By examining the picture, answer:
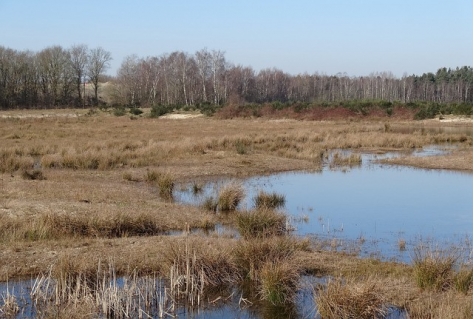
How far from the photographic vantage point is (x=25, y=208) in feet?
43.6

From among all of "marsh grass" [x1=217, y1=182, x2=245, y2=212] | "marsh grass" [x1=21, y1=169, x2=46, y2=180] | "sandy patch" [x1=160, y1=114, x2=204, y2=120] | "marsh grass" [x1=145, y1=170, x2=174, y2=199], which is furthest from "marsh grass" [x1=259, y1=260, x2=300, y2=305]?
"sandy patch" [x1=160, y1=114, x2=204, y2=120]

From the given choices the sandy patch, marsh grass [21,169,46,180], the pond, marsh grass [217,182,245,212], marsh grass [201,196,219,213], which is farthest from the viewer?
the sandy patch

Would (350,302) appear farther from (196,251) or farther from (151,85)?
Result: (151,85)

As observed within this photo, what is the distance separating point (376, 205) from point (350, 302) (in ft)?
32.1

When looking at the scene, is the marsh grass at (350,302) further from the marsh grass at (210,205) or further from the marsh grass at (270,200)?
the marsh grass at (270,200)

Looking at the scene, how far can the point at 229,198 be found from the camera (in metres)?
15.8

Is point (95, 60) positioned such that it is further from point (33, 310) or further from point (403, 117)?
point (33, 310)

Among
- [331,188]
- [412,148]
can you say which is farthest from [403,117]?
[331,188]

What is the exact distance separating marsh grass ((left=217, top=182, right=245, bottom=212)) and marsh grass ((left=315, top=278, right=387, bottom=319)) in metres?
7.89

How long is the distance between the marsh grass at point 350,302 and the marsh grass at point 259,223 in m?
4.10

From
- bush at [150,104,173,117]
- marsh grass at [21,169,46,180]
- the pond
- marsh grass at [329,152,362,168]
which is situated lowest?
the pond

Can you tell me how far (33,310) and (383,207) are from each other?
36.6 ft

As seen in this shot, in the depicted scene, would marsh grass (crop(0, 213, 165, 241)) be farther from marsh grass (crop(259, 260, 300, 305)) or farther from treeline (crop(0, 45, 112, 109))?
treeline (crop(0, 45, 112, 109))

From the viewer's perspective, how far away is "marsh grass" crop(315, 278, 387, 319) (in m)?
7.76
